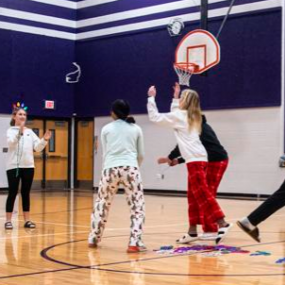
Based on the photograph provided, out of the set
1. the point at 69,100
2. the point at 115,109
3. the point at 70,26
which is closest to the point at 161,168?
the point at 69,100

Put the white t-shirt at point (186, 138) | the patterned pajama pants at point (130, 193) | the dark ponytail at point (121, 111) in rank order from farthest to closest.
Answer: the white t-shirt at point (186, 138), the dark ponytail at point (121, 111), the patterned pajama pants at point (130, 193)

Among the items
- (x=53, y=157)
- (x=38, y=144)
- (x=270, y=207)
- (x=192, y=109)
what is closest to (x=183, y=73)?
(x=53, y=157)

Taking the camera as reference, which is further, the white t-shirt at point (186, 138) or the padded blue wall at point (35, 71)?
the padded blue wall at point (35, 71)

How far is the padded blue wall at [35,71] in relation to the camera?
60.6ft

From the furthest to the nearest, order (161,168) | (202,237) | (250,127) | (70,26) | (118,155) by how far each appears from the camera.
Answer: (70,26)
(161,168)
(250,127)
(202,237)
(118,155)

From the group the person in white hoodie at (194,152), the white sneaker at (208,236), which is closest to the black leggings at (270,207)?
the person in white hoodie at (194,152)

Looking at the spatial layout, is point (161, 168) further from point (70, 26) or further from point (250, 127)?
point (70, 26)

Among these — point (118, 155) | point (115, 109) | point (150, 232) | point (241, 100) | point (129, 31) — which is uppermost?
point (129, 31)

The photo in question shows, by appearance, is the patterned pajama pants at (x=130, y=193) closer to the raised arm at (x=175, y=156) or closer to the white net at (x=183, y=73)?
the raised arm at (x=175, y=156)

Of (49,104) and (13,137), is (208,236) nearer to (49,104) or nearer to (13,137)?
(13,137)

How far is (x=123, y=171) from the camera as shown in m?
6.32

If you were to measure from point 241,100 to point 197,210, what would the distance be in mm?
9730

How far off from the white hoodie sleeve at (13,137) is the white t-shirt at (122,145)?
2370 millimetres

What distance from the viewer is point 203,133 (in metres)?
7.06
